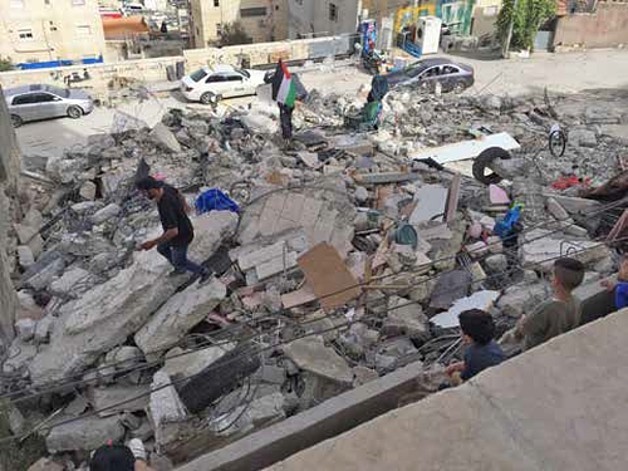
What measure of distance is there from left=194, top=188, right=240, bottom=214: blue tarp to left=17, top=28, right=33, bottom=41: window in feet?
96.8

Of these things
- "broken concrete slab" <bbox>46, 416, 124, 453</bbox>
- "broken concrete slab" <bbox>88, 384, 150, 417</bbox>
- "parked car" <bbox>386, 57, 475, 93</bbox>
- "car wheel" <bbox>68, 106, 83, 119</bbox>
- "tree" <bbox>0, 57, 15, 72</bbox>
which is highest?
"parked car" <bbox>386, 57, 475, 93</bbox>

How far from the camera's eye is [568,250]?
6.76 meters

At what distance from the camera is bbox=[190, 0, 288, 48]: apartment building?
33.2 metres

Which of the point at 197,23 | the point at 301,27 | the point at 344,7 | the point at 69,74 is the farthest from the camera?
the point at 197,23

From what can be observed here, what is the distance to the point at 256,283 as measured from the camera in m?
6.58

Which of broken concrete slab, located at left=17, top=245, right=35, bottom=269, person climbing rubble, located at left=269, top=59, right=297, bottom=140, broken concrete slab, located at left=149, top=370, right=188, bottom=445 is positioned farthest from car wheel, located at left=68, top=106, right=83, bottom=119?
broken concrete slab, located at left=149, top=370, right=188, bottom=445

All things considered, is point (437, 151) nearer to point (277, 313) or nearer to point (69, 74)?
point (277, 313)

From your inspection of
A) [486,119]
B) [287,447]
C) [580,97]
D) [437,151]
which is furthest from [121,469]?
[580,97]

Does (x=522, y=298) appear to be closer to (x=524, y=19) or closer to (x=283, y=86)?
(x=283, y=86)

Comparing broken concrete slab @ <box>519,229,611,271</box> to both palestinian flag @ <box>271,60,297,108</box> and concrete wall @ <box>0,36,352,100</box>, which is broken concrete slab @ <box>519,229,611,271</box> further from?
concrete wall @ <box>0,36,352,100</box>

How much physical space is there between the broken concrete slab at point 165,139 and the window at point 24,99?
9.42 meters

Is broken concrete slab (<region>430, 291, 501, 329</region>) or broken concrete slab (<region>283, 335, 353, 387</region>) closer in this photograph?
broken concrete slab (<region>283, 335, 353, 387</region>)

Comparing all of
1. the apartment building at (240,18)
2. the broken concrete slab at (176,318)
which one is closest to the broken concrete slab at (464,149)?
the broken concrete slab at (176,318)

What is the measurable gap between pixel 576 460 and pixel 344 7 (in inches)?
1063
